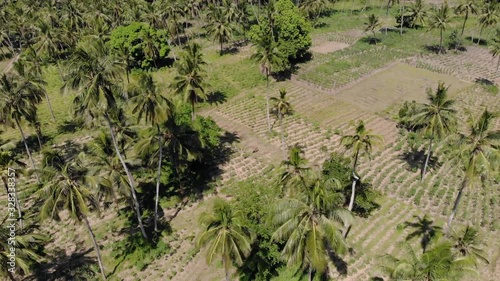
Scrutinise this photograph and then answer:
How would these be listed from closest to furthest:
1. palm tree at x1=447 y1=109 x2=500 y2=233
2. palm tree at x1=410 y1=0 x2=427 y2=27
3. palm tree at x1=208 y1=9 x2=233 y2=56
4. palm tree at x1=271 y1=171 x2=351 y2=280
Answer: palm tree at x1=271 y1=171 x2=351 y2=280
palm tree at x1=447 y1=109 x2=500 y2=233
palm tree at x1=208 y1=9 x2=233 y2=56
palm tree at x1=410 y1=0 x2=427 y2=27

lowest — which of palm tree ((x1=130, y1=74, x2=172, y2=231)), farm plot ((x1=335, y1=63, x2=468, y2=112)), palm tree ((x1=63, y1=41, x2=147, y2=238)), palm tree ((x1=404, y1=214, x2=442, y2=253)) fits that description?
palm tree ((x1=404, y1=214, x2=442, y2=253))

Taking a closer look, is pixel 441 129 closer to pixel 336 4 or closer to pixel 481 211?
pixel 481 211

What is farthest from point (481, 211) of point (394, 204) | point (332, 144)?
point (332, 144)

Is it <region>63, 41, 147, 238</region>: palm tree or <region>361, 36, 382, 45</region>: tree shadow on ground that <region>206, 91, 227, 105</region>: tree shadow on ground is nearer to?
<region>63, 41, 147, 238</region>: palm tree

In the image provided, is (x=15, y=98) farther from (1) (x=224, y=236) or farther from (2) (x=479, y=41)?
(2) (x=479, y=41)

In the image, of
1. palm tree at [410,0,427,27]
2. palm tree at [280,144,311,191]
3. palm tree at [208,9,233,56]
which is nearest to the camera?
palm tree at [280,144,311,191]

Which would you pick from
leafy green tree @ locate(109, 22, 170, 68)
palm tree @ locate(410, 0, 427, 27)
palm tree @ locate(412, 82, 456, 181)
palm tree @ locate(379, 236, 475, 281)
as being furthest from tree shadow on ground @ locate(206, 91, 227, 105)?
palm tree @ locate(410, 0, 427, 27)
